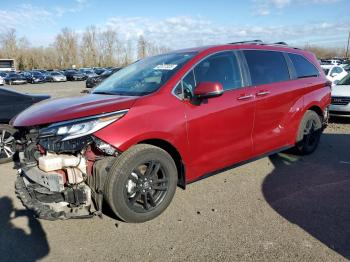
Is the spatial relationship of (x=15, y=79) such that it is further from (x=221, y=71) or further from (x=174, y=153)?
(x=174, y=153)

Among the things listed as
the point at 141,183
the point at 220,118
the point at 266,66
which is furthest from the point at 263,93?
the point at 141,183

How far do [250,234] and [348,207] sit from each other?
1.39m

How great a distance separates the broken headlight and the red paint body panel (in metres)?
0.06

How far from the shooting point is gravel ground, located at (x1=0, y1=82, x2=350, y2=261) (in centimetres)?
323

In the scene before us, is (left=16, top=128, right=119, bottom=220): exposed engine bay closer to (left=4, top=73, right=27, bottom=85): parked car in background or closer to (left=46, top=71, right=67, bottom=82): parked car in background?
(left=4, top=73, right=27, bottom=85): parked car in background

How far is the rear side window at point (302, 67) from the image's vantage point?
5.71 m

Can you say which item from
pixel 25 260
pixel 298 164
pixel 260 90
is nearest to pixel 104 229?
pixel 25 260

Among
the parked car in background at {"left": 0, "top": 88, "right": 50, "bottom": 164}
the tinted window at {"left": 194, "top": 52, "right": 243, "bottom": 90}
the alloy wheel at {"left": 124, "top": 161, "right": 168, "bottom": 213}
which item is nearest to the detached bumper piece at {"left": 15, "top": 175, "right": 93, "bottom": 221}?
the alloy wheel at {"left": 124, "top": 161, "right": 168, "bottom": 213}

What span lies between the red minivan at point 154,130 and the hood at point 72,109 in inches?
0.4

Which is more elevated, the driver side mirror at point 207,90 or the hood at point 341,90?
the driver side mirror at point 207,90

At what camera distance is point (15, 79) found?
4328cm

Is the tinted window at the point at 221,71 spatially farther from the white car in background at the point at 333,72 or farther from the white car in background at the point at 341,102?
the white car in background at the point at 333,72

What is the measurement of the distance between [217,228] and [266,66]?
2624 millimetres

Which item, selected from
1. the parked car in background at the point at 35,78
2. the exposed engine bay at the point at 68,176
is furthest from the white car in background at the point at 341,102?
the parked car in background at the point at 35,78
